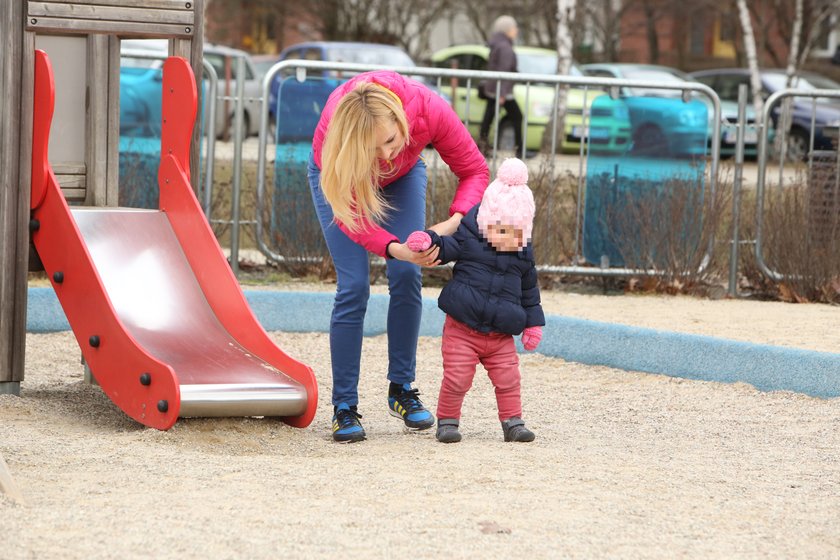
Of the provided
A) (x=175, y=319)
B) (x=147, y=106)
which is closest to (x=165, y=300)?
(x=175, y=319)

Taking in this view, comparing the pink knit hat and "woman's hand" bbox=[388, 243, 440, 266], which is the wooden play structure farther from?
the pink knit hat

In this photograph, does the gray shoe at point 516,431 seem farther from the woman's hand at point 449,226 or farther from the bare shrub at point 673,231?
the bare shrub at point 673,231

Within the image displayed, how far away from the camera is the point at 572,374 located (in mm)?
6250

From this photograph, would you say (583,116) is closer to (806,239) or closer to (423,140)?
(806,239)

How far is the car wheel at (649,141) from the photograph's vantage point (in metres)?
8.80

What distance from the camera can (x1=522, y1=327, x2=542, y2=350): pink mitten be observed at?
4383 mm

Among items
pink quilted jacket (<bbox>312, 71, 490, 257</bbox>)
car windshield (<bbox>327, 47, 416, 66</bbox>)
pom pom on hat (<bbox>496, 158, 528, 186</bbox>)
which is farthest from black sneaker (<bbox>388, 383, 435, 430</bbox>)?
car windshield (<bbox>327, 47, 416, 66</bbox>)

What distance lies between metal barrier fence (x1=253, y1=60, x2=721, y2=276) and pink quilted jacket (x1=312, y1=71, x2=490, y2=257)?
3.83 m

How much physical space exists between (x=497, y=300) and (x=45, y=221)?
176 cm

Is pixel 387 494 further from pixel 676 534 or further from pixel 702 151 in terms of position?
pixel 702 151

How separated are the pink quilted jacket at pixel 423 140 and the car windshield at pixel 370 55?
15.3 meters

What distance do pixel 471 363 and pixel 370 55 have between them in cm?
1583

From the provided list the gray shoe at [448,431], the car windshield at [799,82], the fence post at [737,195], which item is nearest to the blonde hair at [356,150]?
the gray shoe at [448,431]

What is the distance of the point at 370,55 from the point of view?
1988 centimetres
